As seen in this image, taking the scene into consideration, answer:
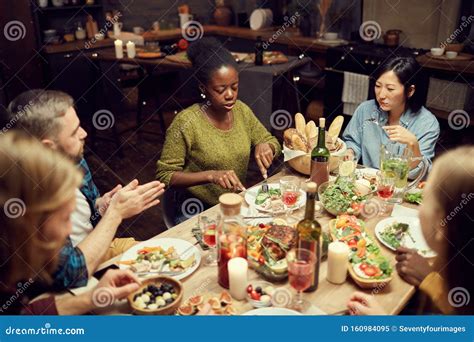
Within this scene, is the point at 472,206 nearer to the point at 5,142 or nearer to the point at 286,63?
the point at 5,142

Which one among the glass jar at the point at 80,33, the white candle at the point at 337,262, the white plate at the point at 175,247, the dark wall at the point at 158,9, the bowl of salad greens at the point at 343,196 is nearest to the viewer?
the white candle at the point at 337,262

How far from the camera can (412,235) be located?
159 cm

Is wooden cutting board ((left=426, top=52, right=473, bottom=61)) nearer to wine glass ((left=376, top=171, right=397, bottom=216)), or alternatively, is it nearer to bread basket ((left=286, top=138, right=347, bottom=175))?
bread basket ((left=286, top=138, right=347, bottom=175))

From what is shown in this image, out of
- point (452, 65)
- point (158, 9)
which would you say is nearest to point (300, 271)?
point (452, 65)

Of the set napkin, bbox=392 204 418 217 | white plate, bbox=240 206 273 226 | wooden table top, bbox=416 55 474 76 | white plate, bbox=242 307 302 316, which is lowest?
white plate, bbox=242 307 302 316

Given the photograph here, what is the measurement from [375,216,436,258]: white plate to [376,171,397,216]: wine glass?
0.31 ft

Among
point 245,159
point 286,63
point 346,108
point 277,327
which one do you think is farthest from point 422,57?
point 277,327

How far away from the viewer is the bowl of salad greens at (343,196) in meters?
1.70

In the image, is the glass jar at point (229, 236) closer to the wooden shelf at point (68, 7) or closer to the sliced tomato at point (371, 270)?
the sliced tomato at point (371, 270)

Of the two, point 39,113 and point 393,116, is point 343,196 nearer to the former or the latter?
point 393,116

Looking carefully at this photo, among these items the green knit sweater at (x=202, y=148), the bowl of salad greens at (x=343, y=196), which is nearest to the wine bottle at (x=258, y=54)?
the green knit sweater at (x=202, y=148)

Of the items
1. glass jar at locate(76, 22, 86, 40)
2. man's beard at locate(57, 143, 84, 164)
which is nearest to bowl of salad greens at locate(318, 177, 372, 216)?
man's beard at locate(57, 143, 84, 164)

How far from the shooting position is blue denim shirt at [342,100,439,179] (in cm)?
221

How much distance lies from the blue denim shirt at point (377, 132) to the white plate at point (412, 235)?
61 centimetres
